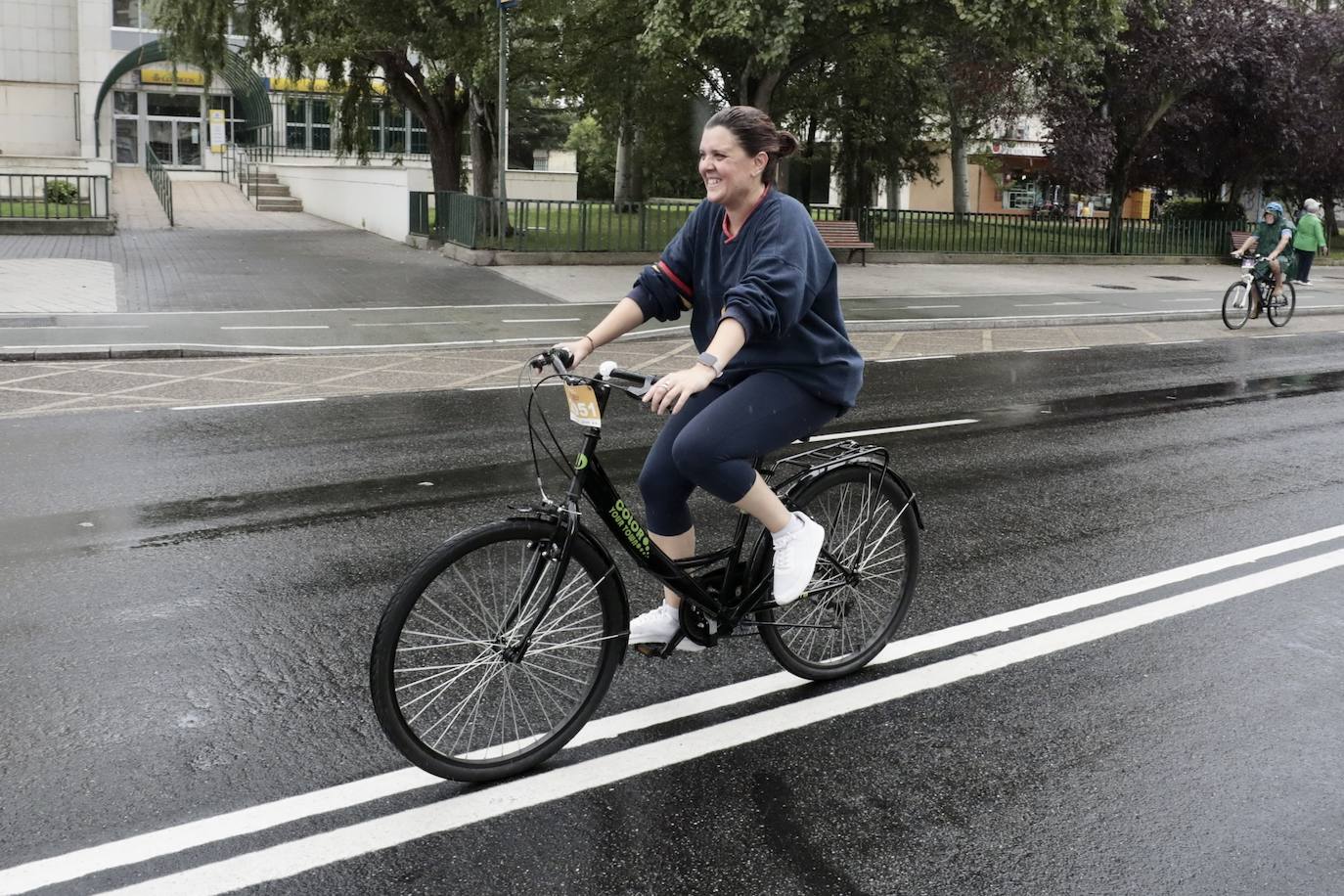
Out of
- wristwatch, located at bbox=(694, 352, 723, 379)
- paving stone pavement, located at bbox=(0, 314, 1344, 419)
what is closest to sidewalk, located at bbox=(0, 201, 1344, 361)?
paving stone pavement, located at bbox=(0, 314, 1344, 419)

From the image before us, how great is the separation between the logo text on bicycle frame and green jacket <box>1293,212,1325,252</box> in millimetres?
20915

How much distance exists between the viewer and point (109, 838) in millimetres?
3336

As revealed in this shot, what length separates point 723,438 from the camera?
3.79 m

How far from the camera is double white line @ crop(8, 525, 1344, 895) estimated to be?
320 centimetres

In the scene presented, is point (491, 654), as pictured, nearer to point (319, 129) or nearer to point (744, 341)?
point (744, 341)

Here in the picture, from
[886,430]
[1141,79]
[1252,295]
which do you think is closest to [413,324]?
[886,430]

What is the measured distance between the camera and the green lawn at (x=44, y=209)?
2581cm

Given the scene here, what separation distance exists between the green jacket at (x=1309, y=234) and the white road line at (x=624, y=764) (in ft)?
60.8

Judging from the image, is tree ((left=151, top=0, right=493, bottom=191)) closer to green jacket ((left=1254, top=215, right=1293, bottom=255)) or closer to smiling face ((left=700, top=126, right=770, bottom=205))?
green jacket ((left=1254, top=215, right=1293, bottom=255))

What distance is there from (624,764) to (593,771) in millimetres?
103

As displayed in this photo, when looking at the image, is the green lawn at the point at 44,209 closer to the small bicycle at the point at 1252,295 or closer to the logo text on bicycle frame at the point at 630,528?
the small bicycle at the point at 1252,295

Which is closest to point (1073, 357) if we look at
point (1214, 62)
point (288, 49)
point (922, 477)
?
point (922, 477)

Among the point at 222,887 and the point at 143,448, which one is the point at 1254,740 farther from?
the point at 143,448

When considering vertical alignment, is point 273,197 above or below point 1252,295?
above
